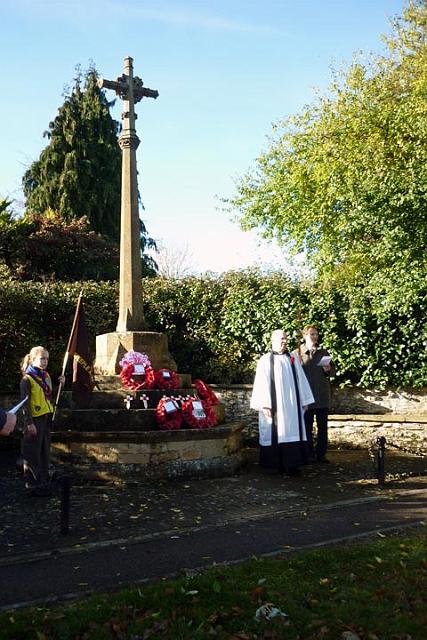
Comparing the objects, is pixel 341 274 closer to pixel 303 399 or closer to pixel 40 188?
pixel 303 399

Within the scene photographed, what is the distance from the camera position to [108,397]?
31.2ft

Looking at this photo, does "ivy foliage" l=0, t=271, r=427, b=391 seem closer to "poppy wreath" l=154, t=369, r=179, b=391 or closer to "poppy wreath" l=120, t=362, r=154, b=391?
"poppy wreath" l=154, t=369, r=179, b=391

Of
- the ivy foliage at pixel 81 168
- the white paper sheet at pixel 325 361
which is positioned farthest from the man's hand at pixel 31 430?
the ivy foliage at pixel 81 168

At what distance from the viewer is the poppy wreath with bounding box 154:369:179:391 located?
9.75 meters

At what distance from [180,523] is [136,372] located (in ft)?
12.0

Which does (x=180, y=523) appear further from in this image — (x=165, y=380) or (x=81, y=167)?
(x=81, y=167)

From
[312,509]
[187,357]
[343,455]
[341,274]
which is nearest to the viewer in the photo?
[312,509]

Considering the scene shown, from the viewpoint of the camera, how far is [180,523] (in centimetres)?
623

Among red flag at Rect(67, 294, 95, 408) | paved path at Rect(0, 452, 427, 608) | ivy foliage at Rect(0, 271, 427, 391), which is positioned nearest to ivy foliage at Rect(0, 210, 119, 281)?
ivy foliage at Rect(0, 271, 427, 391)

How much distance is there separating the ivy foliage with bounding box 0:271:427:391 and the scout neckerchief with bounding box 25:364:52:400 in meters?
5.00

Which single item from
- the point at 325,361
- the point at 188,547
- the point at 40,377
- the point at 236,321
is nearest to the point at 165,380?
the point at 40,377

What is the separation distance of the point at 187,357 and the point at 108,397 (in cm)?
464

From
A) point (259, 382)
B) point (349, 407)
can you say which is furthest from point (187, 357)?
point (259, 382)

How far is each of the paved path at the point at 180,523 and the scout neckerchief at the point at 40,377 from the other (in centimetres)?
132
